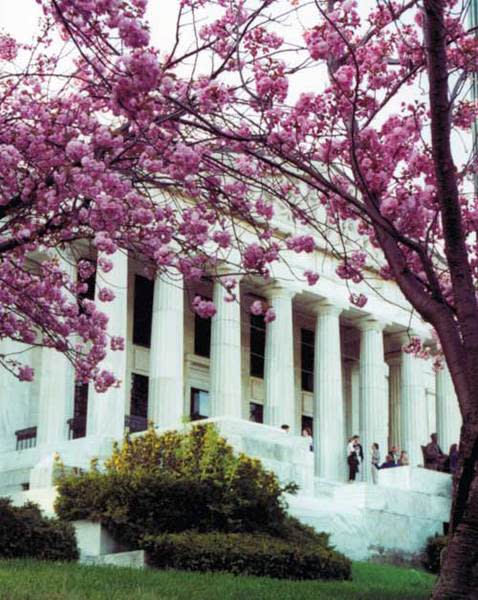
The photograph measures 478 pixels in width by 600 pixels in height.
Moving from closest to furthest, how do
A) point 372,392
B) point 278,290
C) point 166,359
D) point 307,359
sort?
point 166,359
point 278,290
point 372,392
point 307,359

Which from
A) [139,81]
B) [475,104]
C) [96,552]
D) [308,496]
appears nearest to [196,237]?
[475,104]

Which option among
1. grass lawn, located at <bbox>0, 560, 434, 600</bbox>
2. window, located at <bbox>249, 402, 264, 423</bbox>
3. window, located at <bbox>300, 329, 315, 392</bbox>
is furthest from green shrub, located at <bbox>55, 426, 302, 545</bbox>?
window, located at <bbox>300, 329, 315, 392</bbox>

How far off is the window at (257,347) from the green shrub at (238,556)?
34.1m

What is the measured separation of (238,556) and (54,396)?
2177 centimetres

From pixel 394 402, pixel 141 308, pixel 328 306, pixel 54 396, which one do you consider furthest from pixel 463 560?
pixel 394 402

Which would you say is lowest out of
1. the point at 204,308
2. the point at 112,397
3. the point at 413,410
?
the point at 204,308

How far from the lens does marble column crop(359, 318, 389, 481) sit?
160ft

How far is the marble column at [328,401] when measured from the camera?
46.1 metres

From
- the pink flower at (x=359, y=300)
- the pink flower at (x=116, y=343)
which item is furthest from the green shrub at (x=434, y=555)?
the pink flower at (x=359, y=300)

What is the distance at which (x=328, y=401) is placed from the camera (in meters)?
47.1

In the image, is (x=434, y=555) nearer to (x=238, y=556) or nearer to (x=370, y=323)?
(x=238, y=556)

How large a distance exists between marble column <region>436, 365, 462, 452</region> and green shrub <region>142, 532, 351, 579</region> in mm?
35884

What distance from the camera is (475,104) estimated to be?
14547 mm

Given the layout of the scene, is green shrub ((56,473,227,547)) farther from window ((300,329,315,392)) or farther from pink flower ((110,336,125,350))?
window ((300,329,315,392))
